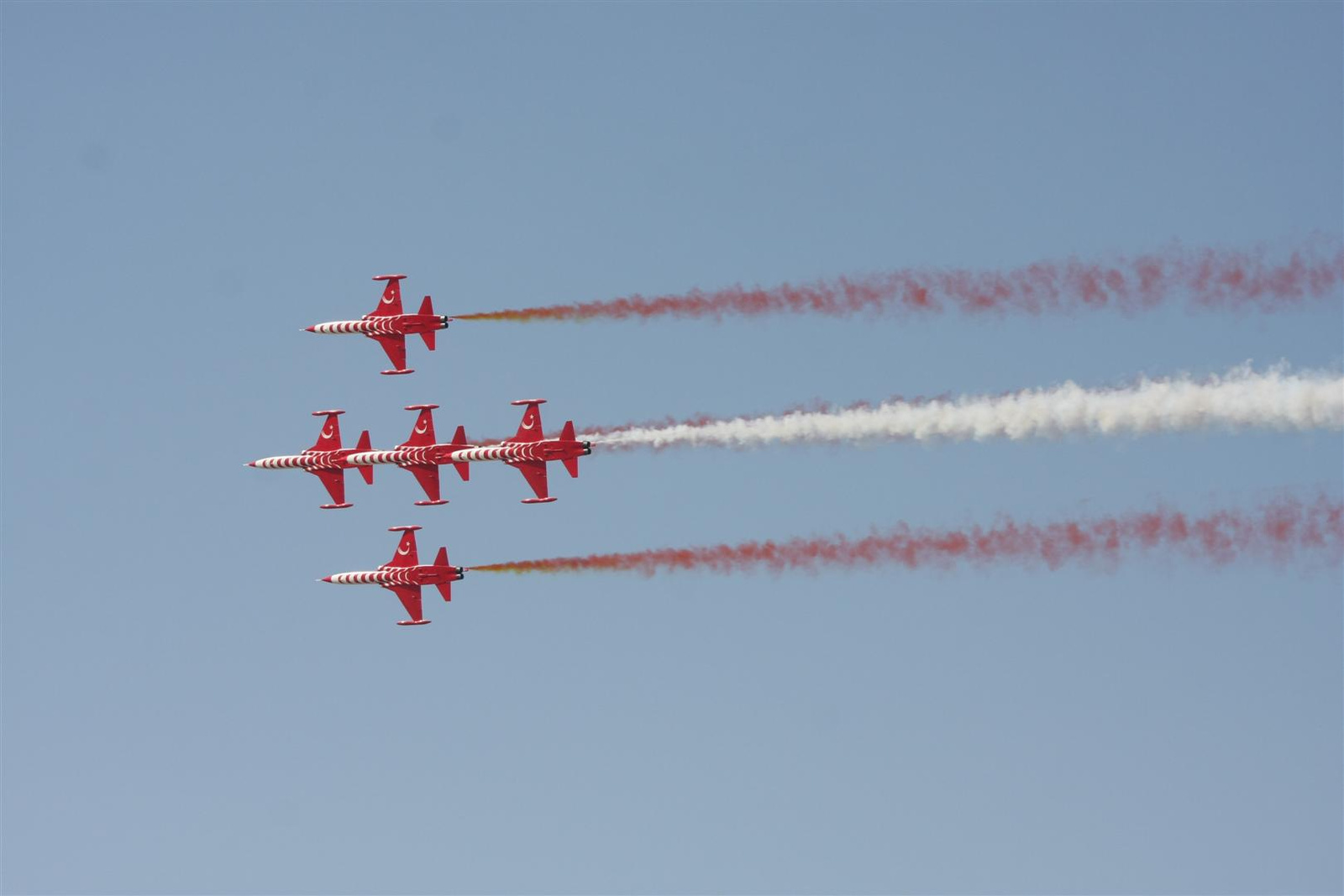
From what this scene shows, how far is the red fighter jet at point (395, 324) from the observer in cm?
9619

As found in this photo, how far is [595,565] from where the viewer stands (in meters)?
91.8

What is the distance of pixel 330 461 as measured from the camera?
10106 centimetres

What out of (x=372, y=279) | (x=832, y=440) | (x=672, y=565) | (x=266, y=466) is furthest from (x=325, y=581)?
(x=832, y=440)

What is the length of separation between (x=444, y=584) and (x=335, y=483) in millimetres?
6404

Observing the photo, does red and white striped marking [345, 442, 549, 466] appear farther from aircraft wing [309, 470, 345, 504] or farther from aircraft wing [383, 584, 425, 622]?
aircraft wing [383, 584, 425, 622]

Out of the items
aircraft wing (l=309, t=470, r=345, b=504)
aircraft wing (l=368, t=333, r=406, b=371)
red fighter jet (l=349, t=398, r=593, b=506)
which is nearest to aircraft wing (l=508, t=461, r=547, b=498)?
red fighter jet (l=349, t=398, r=593, b=506)

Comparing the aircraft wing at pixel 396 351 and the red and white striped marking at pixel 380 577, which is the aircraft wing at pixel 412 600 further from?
the aircraft wing at pixel 396 351

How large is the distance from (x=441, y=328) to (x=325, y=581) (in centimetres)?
1206

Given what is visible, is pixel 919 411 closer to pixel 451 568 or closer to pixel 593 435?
pixel 593 435

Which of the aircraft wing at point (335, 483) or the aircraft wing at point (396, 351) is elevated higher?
the aircraft wing at point (396, 351)

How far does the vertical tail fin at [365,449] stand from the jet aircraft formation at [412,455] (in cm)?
3

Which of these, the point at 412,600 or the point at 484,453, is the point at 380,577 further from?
the point at 484,453

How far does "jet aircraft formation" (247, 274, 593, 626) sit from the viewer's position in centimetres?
9238

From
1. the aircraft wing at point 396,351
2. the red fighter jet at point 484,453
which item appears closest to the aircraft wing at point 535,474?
the red fighter jet at point 484,453
